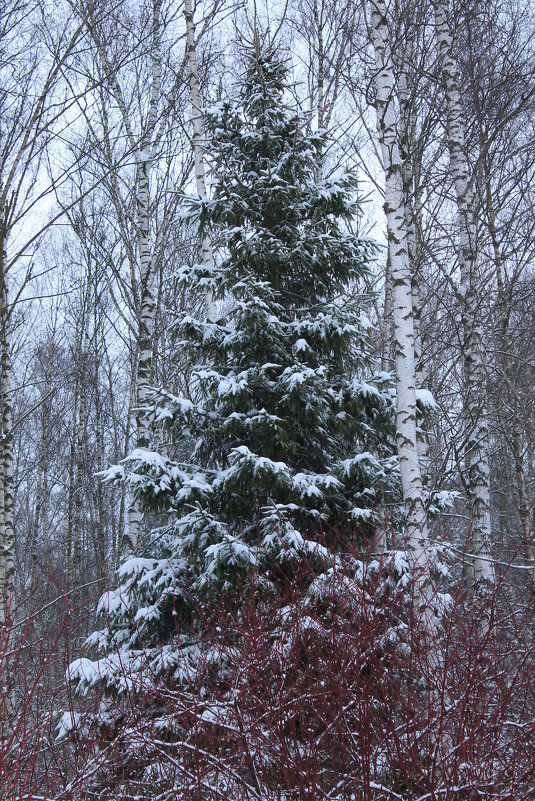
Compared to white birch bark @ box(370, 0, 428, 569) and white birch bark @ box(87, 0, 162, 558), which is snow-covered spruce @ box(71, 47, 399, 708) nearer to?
white birch bark @ box(370, 0, 428, 569)

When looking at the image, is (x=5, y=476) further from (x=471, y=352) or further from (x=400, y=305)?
(x=471, y=352)

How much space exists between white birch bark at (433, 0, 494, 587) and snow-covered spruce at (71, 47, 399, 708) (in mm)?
823

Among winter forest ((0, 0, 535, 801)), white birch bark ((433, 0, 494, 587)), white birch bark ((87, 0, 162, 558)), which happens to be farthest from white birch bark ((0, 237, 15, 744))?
white birch bark ((433, 0, 494, 587))

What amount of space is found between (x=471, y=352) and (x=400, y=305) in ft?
4.41

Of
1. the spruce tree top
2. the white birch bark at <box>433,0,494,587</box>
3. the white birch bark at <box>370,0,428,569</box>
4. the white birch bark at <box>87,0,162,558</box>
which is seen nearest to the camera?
the white birch bark at <box>370,0,428,569</box>

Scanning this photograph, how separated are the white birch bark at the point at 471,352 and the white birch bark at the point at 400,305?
0.71 metres

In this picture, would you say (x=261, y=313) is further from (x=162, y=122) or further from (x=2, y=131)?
(x=162, y=122)

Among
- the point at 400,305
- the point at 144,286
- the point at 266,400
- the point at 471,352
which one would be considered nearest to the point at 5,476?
the point at 266,400

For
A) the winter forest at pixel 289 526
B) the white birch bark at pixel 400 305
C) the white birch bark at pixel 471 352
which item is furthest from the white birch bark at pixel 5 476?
the white birch bark at pixel 471 352

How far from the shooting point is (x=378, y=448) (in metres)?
6.29

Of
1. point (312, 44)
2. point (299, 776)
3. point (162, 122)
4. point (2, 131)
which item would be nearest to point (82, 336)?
point (162, 122)

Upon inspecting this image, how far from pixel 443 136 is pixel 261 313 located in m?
6.36

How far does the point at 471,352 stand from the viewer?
20.1ft

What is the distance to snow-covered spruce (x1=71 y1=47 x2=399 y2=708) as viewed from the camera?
4.78 m
